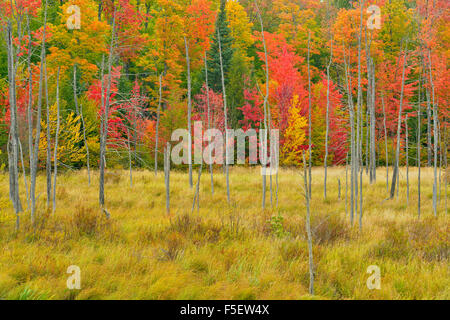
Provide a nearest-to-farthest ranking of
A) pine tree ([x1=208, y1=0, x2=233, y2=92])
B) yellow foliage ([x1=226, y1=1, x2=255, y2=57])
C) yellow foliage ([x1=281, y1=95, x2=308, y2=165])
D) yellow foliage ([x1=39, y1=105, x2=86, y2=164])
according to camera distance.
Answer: yellow foliage ([x1=39, y1=105, x2=86, y2=164]) < yellow foliage ([x1=281, y1=95, x2=308, y2=165]) < pine tree ([x1=208, y1=0, x2=233, y2=92]) < yellow foliage ([x1=226, y1=1, x2=255, y2=57])

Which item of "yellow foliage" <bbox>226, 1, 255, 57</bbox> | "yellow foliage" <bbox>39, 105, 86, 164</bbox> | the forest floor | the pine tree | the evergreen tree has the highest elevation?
→ "yellow foliage" <bbox>226, 1, 255, 57</bbox>

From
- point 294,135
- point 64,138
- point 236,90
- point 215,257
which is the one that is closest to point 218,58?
point 236,90

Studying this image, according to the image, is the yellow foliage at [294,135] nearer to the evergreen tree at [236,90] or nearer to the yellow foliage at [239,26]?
the evergreen tree at [236,90]

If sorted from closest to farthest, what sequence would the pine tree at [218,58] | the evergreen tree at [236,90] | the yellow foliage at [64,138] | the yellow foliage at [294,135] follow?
1. the yellow foliage at [64,138]
2. the yellow foliage at [294,135]
3. the evergreen tree at [236,90]
4. the pine tree at [218,58]

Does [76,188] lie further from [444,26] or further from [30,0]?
[444,26]

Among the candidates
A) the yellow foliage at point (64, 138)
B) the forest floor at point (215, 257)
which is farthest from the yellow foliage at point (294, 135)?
the yellow foliage at point (64, 138)

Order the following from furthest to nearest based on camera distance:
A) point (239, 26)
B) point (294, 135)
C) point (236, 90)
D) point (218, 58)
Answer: point (239, 26) < point (218, 58) < point (236, 90) < point (294, 135)

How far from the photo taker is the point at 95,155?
18000 mm

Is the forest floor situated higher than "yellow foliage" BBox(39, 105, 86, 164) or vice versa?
"yellow foliage" BBox(39, 105, 86, 164)

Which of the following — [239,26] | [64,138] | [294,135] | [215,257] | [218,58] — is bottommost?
[215,257]

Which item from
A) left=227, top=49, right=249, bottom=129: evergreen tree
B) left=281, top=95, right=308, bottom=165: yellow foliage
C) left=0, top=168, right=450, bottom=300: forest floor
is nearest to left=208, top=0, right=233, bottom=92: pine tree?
left=227, top=49, right=249, bottom=129: evergreen tree

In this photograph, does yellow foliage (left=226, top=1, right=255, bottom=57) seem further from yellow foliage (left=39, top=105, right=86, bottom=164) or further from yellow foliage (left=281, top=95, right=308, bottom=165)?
yellow foliage (left=39, top=105, right=86, bottom=164)

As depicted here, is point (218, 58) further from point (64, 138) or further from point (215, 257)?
point (215, 257)

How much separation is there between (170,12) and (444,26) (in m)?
18.6
